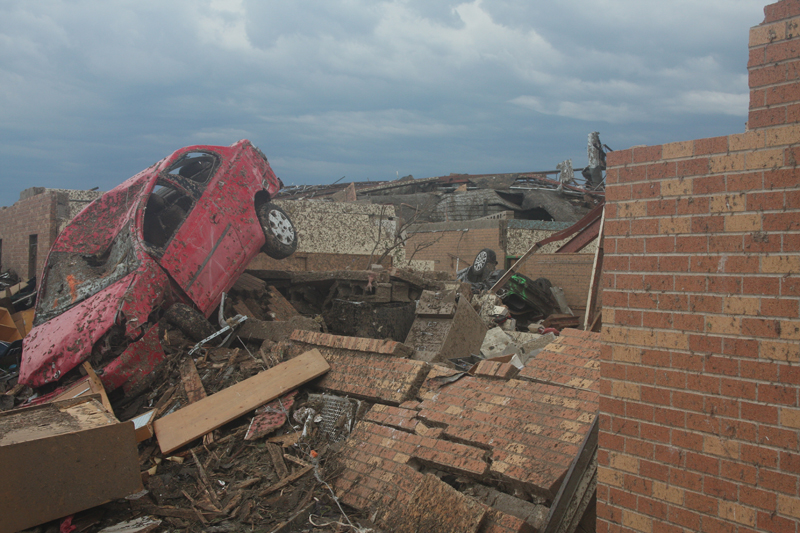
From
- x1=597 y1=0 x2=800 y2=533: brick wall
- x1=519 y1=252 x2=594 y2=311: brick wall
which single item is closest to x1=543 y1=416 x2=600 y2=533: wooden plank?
x1=597 y1=0 x2=800 y2=533: brick wall

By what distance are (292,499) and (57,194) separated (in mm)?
9605

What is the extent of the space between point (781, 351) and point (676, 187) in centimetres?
76

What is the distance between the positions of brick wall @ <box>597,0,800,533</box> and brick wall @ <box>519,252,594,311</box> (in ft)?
38.1

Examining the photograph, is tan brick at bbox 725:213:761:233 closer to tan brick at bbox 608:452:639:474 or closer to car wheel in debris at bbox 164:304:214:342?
tan brick at bbox 608:452:639:474

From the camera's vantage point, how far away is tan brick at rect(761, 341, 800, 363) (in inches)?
79.3

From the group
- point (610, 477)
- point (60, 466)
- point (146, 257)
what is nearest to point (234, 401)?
point (60, 466)

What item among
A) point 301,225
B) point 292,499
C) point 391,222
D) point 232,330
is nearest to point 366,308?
point 232,330

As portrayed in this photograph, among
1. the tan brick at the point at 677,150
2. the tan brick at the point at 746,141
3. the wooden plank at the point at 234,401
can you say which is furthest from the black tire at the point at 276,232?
the tan brick at the point at 746,141

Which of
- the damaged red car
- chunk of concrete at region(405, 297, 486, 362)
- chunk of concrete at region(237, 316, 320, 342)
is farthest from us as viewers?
chunk of concrete at region(405, 297, 486, 362)

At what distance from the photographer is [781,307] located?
2043 mm

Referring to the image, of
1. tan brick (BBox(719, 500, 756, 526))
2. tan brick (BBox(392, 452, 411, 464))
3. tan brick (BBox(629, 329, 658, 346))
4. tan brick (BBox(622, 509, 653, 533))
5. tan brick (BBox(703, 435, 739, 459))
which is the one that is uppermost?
tan brick (BBox(629, 329, 658, 346))

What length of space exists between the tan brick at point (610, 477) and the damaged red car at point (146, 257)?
15.0ft

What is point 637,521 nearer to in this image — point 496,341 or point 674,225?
point 674,225

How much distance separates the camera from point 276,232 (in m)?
7.48
